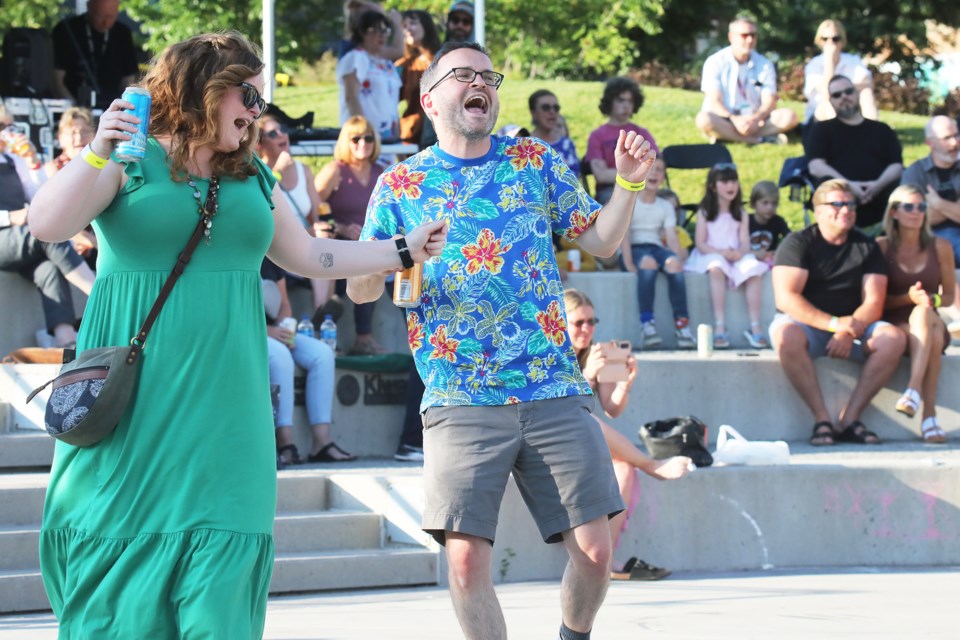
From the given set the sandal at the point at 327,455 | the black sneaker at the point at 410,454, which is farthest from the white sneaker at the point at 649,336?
the sandal at the point at 327,455

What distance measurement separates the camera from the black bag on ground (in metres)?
8.48

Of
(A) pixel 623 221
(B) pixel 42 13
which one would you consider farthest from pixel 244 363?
(B) pixel 42 13

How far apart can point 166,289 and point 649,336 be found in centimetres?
741

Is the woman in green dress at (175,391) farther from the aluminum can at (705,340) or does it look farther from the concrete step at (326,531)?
the aluminum can at (705,340)

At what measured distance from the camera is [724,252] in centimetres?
1123

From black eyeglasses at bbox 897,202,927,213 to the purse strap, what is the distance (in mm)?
7653

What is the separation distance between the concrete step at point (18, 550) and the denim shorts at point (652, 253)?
17.7 feet

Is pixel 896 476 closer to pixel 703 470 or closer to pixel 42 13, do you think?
pixel 703 470

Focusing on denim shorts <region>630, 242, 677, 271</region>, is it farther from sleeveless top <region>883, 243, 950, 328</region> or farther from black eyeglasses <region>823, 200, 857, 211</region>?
sleeveless top <region>883, 243, 950, 328</region>

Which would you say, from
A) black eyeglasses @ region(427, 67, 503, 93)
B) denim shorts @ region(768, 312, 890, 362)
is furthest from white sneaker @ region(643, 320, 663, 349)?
black eyeglasses @ region(427, 67, 503, 93)

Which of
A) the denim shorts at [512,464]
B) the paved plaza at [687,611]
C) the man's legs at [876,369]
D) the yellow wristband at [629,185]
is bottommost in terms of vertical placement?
the paved plaza at [687,611]

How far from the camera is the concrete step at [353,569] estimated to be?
24.2 feet

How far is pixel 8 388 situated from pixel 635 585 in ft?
11.8

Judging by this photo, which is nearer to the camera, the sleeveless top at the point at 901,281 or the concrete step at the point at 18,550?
the concrete step at the point at 18,550
